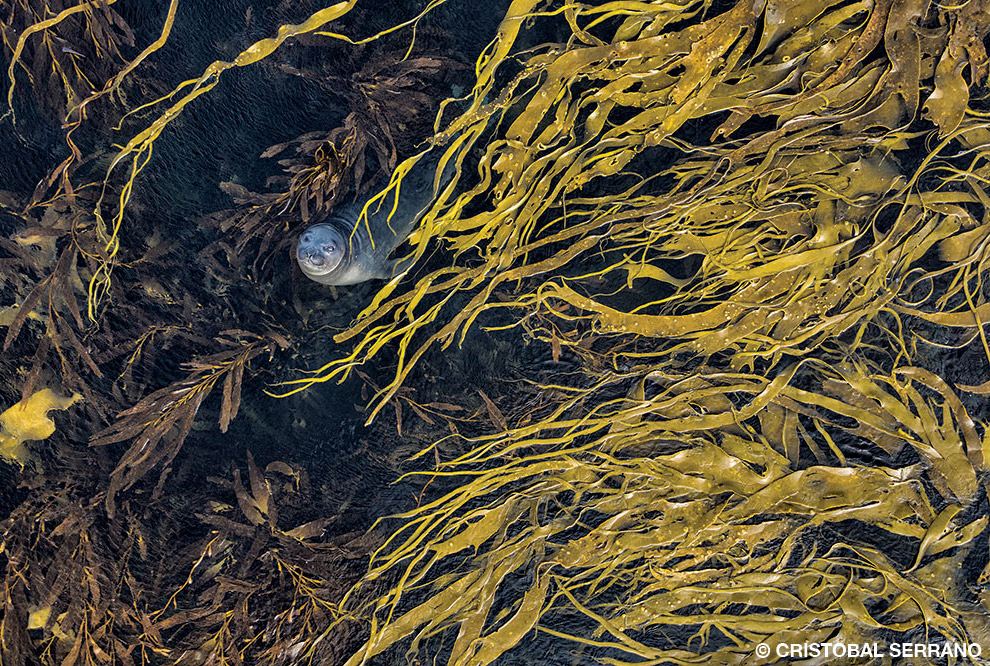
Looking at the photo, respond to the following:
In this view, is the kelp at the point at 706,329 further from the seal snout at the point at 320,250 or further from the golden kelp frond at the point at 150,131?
the golden kelp frond at the point at 150,131

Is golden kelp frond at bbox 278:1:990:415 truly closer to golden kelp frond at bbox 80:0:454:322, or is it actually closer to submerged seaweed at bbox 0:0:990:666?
submerged seaweed at bbox 0:0:990:666

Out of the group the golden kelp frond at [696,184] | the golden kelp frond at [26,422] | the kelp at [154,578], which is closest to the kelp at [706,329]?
the golden kelp frond at [696,184]

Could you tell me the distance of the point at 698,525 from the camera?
660 millimetres

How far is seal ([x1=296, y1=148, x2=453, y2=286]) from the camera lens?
2.05 ft

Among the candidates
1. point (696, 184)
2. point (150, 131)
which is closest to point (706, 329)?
point (696, 184)

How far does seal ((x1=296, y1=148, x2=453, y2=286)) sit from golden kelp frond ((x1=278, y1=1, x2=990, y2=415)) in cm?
2

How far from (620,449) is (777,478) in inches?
7.6

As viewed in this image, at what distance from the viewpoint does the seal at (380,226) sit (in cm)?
62

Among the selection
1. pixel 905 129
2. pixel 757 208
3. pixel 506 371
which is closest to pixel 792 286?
pixel 757 208

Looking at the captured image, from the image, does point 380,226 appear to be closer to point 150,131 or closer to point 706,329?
point 150,131

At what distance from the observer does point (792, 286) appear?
2.10 feet

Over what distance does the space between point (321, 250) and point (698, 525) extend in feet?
1.82

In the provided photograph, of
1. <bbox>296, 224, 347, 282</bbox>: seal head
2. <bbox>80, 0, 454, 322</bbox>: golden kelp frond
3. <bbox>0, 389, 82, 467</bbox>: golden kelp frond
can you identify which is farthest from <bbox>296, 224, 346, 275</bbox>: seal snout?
<bbox>0, 389, 82, 467</bbox>: golden kelp frond

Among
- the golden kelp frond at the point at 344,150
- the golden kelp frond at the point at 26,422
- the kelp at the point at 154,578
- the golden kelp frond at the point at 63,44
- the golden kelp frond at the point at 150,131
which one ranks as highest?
the golden kelp frond at the point at 63,44
